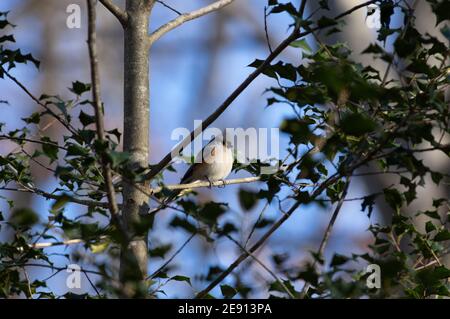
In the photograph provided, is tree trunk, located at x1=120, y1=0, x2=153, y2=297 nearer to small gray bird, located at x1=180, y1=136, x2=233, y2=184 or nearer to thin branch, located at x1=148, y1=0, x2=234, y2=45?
thin branch, located at x1=148, y1=0, x2=234, y2=45

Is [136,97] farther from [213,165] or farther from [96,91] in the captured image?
[213,165]

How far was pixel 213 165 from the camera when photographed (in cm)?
369

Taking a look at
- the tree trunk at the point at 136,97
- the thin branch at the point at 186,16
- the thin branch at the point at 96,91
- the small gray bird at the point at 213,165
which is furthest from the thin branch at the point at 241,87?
the small gray bird at the point at 213,165

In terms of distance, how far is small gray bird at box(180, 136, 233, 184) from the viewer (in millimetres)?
3648

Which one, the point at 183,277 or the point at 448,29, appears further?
the point at 183,277

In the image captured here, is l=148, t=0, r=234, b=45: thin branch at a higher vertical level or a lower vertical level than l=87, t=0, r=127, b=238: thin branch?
higher

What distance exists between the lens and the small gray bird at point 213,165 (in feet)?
12.0

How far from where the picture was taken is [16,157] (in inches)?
77.6

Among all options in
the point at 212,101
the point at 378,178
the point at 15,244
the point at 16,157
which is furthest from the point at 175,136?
the point at 212,101

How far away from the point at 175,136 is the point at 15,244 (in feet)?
2.15

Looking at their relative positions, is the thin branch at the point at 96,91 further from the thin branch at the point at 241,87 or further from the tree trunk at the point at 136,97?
the tree trunk at the point at 136,97

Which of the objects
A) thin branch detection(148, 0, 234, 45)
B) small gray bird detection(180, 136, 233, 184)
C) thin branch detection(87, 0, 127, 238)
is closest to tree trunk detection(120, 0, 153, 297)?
thin branch detection(148, 0, 234, 45)

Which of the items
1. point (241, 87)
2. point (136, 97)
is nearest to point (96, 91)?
point (241, 87)
